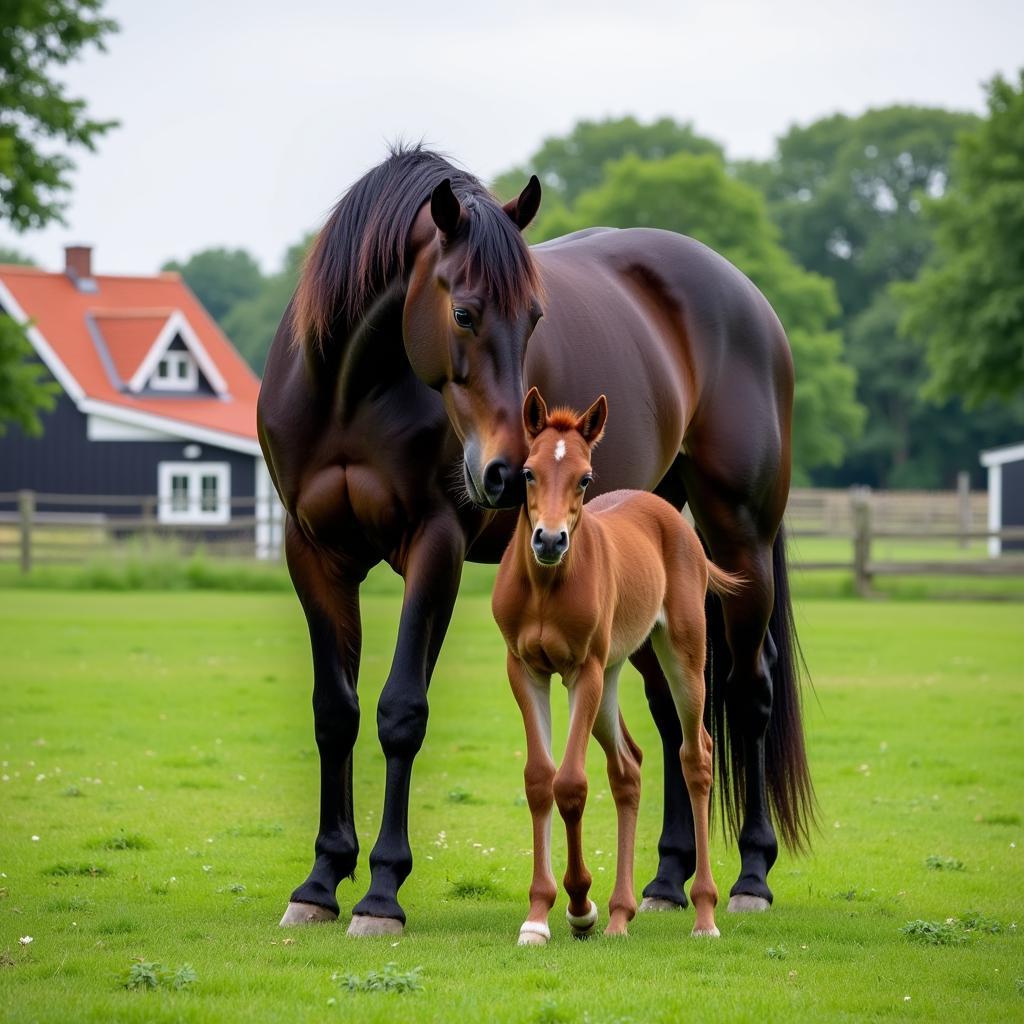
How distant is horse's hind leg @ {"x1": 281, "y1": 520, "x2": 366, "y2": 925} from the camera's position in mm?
5938

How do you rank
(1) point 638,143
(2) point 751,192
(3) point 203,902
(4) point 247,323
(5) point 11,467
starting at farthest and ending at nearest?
(4) point 247,323 → (1) point 638,143 → (2) point 751,192 → (5) point 11,467 → (3) point 203,902

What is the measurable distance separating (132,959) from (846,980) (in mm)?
2288

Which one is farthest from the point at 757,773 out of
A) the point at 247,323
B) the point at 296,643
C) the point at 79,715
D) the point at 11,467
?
the point at 247,323

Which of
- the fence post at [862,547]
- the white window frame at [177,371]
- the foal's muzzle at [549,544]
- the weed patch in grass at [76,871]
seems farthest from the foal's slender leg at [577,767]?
the white window frame at [177,371]

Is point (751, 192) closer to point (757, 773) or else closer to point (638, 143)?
point (638, 143)

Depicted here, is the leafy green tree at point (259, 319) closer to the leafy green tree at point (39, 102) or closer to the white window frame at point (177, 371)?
the white window frame at point (177, 371)

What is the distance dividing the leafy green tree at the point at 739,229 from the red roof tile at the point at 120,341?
19.1 m

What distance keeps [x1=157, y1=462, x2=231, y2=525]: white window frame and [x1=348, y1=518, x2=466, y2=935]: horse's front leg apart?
34.0 metres

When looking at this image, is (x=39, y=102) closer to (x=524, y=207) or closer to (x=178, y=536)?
(x=178, y=536)

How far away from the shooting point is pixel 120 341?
1692 inches

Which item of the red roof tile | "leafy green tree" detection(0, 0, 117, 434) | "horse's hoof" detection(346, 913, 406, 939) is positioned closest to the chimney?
the red roof tile

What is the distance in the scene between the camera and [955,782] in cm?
1032

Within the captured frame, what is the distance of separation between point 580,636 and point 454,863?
2.39 meters

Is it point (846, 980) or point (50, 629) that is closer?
point (846, 980)
